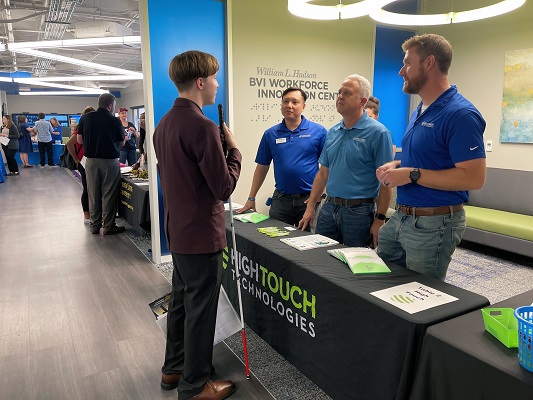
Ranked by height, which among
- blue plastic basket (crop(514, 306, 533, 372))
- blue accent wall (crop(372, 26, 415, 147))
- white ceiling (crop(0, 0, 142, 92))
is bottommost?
blue plastic basket (crop(514, 306, 533, 372))

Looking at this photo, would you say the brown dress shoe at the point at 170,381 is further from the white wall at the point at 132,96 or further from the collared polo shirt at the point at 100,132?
the white wall at the point at 132,96

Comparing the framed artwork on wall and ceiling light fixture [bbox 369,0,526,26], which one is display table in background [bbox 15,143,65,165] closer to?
ceiling light fixture [bbox 369,0,526,26]

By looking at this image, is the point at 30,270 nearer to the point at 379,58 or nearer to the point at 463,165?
the point at 463,165

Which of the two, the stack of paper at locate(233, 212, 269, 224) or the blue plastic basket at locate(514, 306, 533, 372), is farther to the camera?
the stack of paper at locate(233, 212, 269, 224)

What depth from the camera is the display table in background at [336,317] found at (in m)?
1.41

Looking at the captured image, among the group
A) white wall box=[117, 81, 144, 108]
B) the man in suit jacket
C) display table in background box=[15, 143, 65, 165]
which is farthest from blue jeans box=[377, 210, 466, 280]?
white wall box=[117, 81, 144, 108]

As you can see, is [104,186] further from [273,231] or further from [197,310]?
[197,310]

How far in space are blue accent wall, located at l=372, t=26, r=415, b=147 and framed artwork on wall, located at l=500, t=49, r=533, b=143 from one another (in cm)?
128

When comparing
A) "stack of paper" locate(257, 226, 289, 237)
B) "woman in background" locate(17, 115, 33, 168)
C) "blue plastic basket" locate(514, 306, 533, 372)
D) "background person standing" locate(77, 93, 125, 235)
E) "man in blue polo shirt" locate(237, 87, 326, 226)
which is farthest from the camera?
"woman in background" locate(17, 115, 33, 168)

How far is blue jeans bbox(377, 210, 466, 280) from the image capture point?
69.9 inches

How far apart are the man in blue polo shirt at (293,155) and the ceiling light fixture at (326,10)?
78 centimetres

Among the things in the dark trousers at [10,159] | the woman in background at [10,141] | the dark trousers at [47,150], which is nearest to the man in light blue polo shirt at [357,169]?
the woman in background at [10,141]

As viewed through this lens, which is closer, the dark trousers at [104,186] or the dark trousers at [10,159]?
the dark trousers at [104,186]

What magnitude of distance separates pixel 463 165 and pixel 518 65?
414 centimetres
